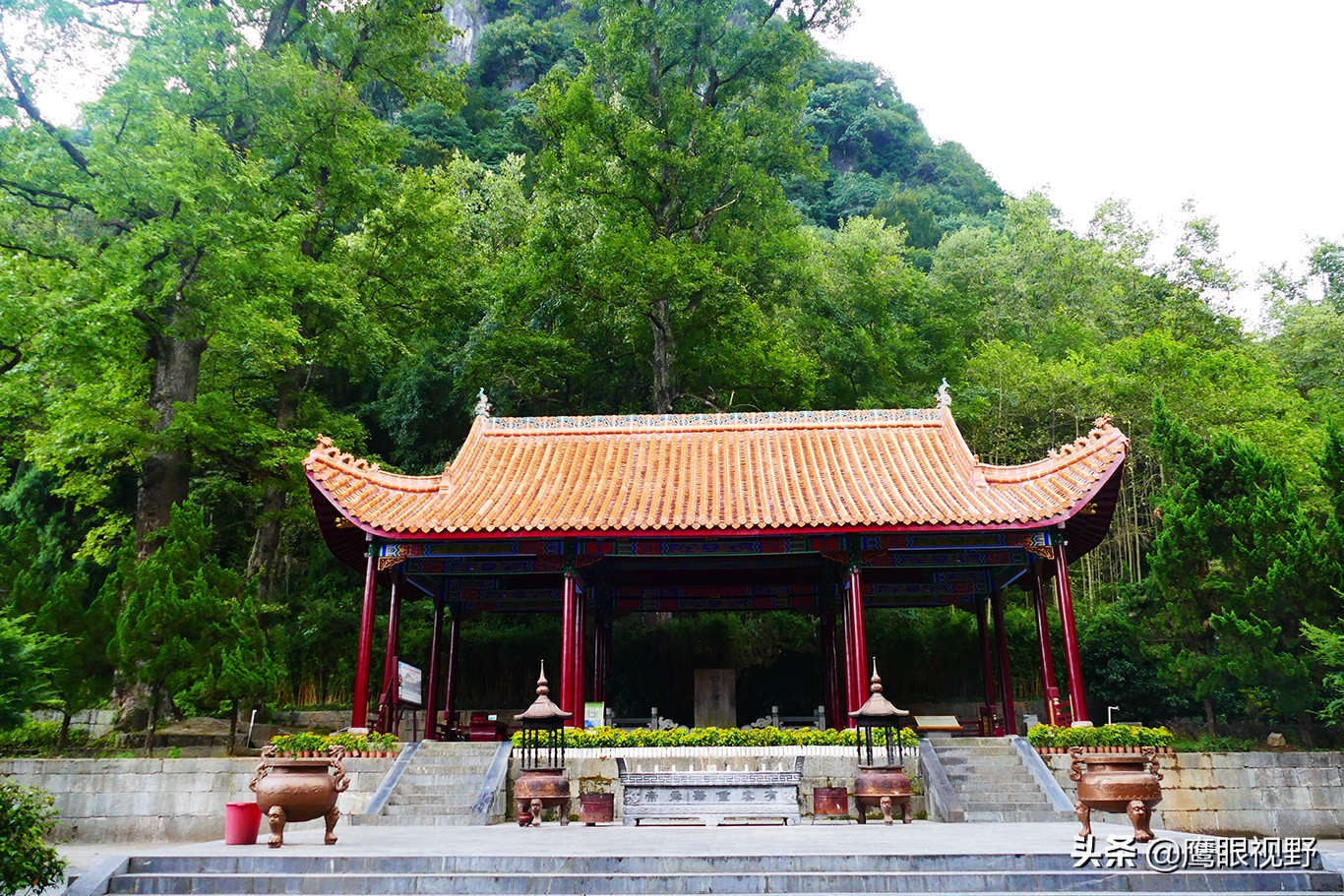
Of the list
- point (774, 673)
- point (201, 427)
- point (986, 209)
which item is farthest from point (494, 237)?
point (986, 209)

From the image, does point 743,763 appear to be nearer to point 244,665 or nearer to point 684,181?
point 244,665

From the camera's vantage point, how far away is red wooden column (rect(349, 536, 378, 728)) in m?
12.8

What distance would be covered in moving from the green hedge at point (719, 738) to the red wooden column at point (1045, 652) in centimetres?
218

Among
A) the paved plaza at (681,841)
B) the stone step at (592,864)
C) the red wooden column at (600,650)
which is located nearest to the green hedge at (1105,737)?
the paved plaza at (681,841)

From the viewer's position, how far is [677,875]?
19.5 ft

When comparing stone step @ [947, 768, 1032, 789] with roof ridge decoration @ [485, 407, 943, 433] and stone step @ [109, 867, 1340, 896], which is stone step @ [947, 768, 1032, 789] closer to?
stone step @ [109, 867, 1340, 896]

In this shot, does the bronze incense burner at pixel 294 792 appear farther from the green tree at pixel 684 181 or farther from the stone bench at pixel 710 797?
the green tree at pixel 684 181

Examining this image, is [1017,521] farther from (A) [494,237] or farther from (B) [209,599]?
(A) [494,237]

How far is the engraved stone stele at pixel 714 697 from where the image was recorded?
17062mm

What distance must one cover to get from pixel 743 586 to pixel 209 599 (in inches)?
331

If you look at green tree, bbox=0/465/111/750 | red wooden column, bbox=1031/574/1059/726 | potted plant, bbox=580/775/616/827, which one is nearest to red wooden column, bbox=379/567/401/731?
green tree, bbox=0/465/111/750

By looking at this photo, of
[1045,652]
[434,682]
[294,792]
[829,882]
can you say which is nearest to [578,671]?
[434,682]

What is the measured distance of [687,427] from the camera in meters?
16.7

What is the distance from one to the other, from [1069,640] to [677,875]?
27.6 ft
